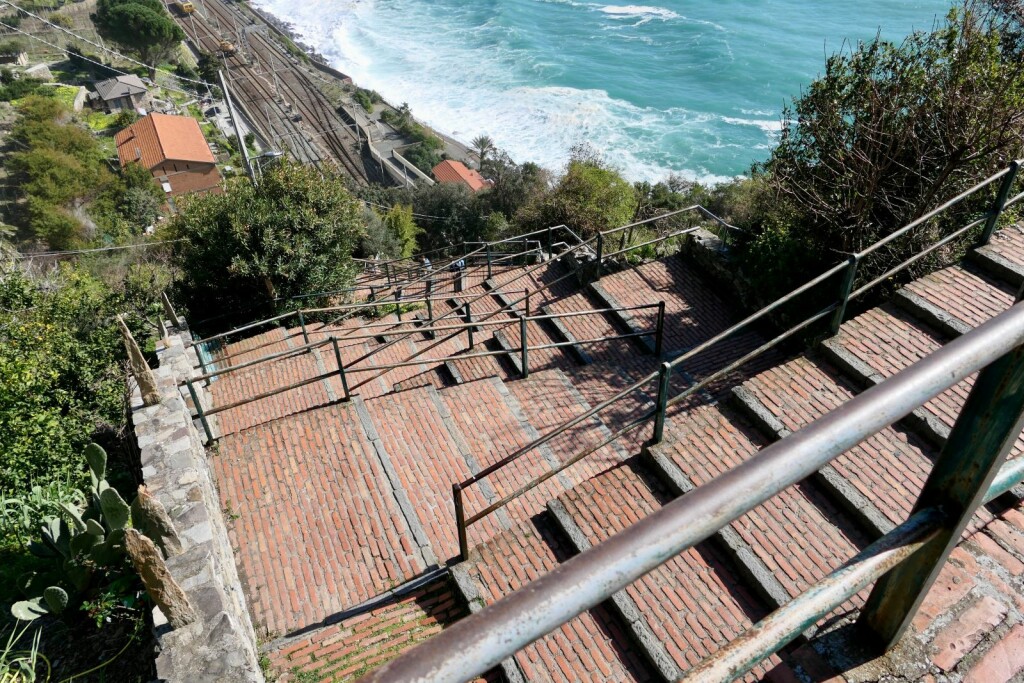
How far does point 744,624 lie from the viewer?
13.4 ft

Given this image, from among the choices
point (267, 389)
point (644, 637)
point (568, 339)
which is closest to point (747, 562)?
point (644, 637)

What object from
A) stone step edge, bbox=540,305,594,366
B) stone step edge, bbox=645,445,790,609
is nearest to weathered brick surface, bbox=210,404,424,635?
stone step edge, bbox=645,445,790,609

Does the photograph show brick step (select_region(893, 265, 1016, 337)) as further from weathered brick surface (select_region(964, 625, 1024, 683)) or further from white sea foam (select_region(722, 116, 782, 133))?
white sea foam (select_region(722, 116, 782, 133))

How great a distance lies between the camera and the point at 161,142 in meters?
45.2

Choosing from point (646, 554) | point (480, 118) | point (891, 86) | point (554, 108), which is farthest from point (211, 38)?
point (646, 554)

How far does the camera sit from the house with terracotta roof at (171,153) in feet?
145

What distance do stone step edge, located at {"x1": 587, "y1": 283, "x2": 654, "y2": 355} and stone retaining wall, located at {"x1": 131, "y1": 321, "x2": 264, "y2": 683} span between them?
5.48 m

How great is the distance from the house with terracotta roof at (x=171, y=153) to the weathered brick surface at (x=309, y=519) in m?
43.4

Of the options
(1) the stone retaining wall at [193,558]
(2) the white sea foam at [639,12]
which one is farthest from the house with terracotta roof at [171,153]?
(2) the white sea foam at [639,12]

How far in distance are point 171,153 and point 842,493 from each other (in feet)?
166

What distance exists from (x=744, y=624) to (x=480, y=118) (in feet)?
171

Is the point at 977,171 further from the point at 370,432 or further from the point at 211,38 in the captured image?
the point at 211,38

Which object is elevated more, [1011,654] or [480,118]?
[1011,654]

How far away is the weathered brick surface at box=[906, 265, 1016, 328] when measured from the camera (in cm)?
529
